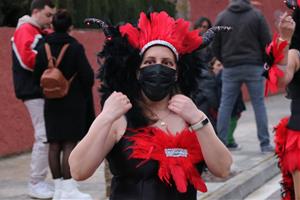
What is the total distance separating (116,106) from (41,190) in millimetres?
4133

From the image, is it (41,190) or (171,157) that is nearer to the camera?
(171,157)

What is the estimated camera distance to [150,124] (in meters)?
3.53

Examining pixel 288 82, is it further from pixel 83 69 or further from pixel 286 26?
pixel 83 69

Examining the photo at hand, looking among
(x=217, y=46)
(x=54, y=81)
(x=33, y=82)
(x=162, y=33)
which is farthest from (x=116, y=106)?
(x=217, y=46)

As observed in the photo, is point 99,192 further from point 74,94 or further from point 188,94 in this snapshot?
point 188,94

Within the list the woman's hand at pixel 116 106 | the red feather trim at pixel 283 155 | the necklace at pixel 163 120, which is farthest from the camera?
the red feather trim at pixel 283 155

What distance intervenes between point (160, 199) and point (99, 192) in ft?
13.6

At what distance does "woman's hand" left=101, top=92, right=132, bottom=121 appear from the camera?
133 inches

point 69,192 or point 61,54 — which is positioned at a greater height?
point 61,54

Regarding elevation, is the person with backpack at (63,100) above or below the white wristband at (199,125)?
below

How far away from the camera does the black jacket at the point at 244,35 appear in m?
9.56

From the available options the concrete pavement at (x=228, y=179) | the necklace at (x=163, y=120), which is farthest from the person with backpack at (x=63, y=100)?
the necklace at (x=163, y=120)

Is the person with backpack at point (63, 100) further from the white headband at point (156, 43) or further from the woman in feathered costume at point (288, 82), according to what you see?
the white headband at point (156, 43)

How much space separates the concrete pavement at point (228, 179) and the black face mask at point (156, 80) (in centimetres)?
379
